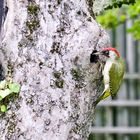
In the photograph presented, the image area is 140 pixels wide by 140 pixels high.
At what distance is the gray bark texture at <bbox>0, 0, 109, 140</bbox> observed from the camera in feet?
12.9

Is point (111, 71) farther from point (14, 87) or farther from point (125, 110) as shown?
point (125, 110)

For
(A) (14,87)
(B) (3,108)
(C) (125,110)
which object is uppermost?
(A) (14,87)

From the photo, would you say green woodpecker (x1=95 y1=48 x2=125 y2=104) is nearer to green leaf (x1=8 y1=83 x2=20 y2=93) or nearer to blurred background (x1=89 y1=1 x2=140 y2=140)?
green leaf (x1=8 y1=83 x2=20 y2=93)

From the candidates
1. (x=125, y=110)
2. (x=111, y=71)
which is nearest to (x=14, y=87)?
(x=111, y=71)

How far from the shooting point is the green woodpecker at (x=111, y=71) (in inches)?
161

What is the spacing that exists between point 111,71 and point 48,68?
39 cm

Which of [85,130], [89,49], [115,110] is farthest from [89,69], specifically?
[115,110]

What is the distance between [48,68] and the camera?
13.1 feet

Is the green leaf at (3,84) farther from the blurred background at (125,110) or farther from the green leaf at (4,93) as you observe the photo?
the blurred background at (125,110)

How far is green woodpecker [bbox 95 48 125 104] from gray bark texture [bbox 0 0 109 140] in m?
0.07

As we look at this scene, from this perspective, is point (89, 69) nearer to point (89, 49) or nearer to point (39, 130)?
point (89, 49)

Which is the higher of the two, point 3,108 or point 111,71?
point 111,71

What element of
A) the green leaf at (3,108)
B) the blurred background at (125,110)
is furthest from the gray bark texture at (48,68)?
the blurred background at (125,110)

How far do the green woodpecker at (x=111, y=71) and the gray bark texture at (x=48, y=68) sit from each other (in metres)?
0.07
